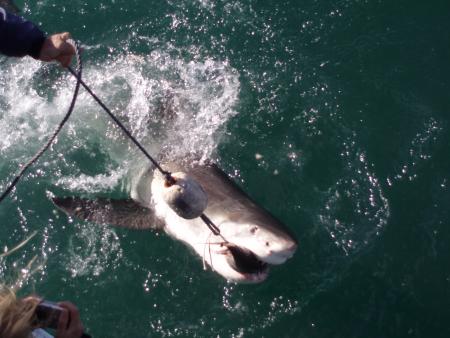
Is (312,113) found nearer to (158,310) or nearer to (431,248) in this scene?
(431,248)

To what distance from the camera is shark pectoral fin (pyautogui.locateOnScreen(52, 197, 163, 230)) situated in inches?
157

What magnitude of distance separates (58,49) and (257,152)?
2157 mm

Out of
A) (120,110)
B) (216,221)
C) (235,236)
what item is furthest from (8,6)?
(235,236)

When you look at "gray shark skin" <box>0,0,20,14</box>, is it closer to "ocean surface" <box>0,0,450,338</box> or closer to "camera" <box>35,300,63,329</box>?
"ocean surface" <box>0,0,450,338</box>

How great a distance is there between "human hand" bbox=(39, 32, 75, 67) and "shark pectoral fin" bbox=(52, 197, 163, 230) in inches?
57.0

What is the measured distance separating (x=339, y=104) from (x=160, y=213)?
1.97m

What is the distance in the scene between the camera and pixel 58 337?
2098 millimetres

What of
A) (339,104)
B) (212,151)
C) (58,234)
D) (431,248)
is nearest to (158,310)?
(58,234)

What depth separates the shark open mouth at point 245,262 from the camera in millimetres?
3186

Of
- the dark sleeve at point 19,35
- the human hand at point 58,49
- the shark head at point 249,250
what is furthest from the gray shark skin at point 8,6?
the shark head at point 249,250

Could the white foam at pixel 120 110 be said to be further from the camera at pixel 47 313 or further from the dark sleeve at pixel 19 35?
the camera at pixel 47 313

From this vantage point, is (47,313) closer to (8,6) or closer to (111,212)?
(111,212)

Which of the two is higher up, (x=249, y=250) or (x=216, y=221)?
(x=249, y=250)

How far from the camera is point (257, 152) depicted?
459 cm
